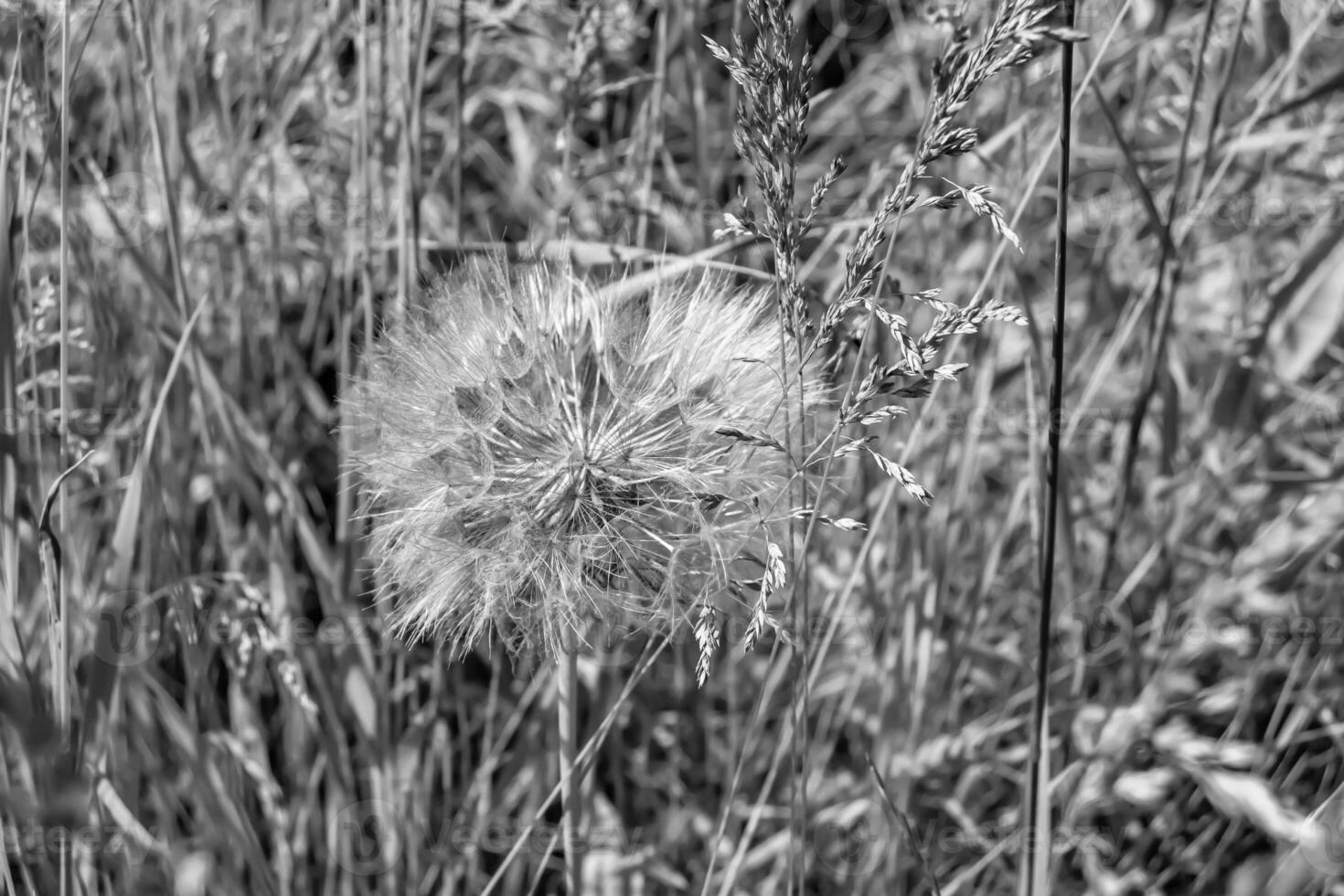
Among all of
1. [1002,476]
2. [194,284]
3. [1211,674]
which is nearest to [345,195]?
[194,284]

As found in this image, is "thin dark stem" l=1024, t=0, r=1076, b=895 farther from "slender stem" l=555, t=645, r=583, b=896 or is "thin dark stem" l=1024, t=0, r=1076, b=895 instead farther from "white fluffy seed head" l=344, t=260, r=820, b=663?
"slender stem" l=555, t=645, r=583, b=896

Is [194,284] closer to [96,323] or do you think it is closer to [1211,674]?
[96,323]

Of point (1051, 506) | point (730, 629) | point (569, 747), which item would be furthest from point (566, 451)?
point (730, 629)

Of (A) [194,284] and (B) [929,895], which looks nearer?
(B) [929,895]

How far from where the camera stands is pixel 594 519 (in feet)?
→ 4.03

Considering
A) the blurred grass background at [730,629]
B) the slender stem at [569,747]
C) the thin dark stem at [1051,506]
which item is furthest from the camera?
the blurred grass background at [730,629]

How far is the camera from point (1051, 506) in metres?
1.08

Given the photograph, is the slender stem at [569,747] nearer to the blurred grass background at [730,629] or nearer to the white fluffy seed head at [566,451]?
the white fluffy seed head at [566,451]

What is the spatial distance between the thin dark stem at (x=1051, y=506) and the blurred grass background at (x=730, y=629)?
28cm

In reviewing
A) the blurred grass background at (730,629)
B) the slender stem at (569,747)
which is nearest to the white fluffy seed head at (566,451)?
the slender stem at (569,747)

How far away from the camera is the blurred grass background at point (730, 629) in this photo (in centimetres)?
155

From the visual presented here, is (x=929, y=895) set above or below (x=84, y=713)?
below

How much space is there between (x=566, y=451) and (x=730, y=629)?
2.44 feet

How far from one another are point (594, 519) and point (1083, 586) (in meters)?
1.14
